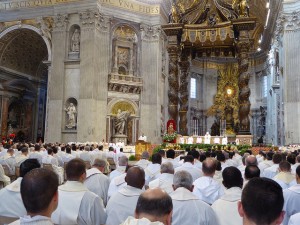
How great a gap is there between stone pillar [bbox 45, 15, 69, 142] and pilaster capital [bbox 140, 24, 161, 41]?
496 cm

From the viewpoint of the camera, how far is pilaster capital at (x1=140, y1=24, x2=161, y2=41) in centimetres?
2252

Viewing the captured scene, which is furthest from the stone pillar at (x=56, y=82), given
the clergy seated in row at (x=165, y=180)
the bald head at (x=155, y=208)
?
the bald head at (x=155, y=208)

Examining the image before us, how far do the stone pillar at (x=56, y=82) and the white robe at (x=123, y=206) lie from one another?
18253 mm

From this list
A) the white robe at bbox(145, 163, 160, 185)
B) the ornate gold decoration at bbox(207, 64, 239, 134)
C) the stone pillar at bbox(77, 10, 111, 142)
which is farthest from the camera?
the ornate gold decoration at bbox(207, 64, 239, 134)

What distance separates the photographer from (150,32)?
893 inches

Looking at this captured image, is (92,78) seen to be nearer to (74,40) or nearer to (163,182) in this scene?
(74,40)

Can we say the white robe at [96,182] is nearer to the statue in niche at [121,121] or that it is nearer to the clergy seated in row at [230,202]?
the clergy seated in row at [230,202]

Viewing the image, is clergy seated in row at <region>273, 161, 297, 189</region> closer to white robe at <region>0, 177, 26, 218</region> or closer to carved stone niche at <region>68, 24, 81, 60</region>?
white robe at <region>0, 177, 26, 218</region>

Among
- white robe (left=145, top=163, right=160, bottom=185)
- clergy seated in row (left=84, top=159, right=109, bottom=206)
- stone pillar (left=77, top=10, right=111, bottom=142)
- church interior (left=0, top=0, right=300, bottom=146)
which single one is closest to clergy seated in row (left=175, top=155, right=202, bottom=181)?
white robe (left=145, top=163, right=160, bottom=185)

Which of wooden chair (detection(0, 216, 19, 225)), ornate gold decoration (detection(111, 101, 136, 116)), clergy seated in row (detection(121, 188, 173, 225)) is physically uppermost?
ornate gold decoration (detection(111, 101, 136, 116))

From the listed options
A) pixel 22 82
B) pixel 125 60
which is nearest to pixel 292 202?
pixel 125 60

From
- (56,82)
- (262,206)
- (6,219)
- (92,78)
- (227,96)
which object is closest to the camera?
(262,206)

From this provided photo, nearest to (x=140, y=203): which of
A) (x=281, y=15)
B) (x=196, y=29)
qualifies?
(x=196, y=29)

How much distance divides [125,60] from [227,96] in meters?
8.63
